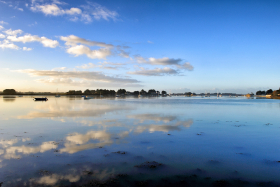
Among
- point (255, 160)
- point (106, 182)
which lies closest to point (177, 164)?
point (106, 182)

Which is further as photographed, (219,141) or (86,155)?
(219,141)

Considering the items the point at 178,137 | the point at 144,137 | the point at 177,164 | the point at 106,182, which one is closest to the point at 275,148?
the point at 178,137

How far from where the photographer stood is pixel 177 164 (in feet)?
30.4

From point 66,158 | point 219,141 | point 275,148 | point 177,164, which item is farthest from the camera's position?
point 219,141

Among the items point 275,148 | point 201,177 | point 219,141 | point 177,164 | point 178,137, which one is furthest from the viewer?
point 178,137

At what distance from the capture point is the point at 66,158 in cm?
987

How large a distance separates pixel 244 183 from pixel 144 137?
27.9 feet

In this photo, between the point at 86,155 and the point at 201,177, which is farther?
the point at 86,155

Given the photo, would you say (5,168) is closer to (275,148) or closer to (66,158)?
(66,158)

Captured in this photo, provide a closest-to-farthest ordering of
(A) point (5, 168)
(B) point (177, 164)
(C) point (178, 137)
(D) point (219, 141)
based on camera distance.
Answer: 1. (A) point (5, 168)
2. (B) point (177, 164)
3. (D) point (219, 141)
4. (C) point (178, 137)

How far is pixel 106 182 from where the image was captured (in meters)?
7.22

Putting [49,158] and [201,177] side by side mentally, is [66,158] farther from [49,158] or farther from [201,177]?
[201,177]

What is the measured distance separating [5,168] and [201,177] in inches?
353

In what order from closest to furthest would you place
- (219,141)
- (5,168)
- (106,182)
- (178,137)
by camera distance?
(106,182)
(5,168)
(219,141)
(178,137)
